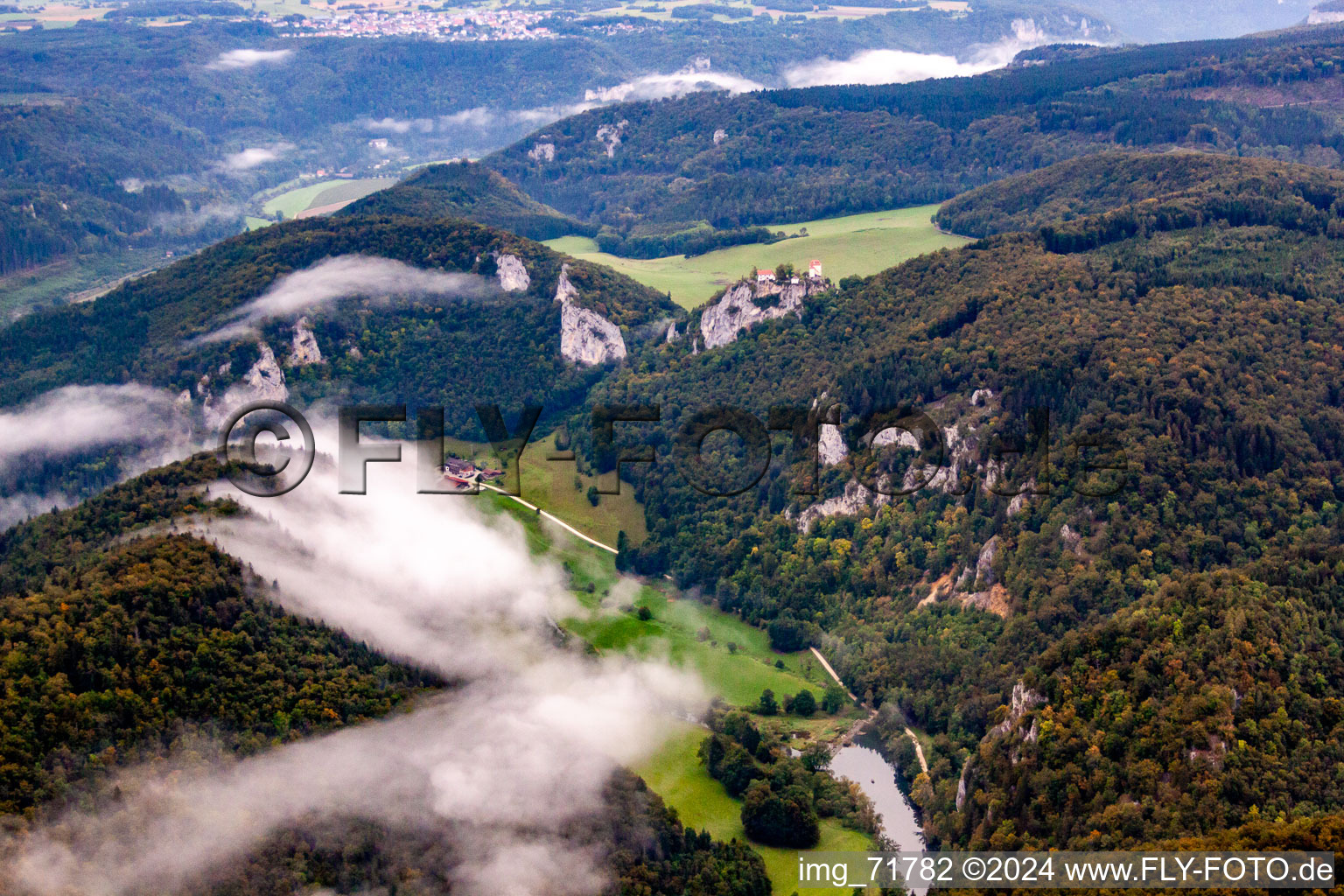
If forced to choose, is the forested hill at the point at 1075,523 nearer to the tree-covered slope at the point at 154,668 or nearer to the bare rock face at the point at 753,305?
the bare rock face at the point at 753,305

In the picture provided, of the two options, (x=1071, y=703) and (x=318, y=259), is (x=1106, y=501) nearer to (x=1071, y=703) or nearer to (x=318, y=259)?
(x=1071, y=703)

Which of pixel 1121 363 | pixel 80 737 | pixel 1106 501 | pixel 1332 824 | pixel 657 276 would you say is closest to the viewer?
pixel 1332 824

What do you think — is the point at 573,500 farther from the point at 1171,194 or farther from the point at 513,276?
the point at 1171,194

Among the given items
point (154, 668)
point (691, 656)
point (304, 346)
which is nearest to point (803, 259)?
point (304, 346)

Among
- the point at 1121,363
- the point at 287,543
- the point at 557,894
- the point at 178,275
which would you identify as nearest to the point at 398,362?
the point at 178,275

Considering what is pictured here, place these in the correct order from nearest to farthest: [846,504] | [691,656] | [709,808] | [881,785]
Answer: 1. [709,808]
2. [881,785]
3. [691,656]
4. [846,504]
